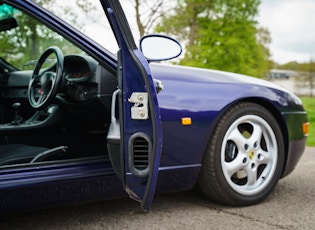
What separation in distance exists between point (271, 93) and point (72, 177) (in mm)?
1502

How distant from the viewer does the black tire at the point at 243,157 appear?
2.53 meters

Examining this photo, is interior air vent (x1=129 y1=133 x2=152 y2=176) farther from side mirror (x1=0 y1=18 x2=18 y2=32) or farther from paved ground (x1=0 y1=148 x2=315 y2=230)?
side mirror (x1=0 y1=18 x2=18 y2=32)

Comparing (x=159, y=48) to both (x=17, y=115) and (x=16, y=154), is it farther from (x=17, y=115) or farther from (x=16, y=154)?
(x=17, y=115)

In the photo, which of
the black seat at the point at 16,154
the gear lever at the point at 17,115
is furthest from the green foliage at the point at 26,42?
the black seat at the point at 16,154

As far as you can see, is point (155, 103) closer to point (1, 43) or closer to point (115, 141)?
point (115, 141)

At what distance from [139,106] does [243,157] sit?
3.51 feet

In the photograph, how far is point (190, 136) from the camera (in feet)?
7.88

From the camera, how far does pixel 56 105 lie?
3227 millimetres

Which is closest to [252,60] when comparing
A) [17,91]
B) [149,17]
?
[149,17]

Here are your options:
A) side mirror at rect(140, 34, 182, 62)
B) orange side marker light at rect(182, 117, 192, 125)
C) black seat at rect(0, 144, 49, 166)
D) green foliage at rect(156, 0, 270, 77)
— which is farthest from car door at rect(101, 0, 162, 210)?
green foliage at rect(156, 0, 270, 77)

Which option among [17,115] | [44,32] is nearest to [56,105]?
[17,115]

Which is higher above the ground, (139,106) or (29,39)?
(29,39)

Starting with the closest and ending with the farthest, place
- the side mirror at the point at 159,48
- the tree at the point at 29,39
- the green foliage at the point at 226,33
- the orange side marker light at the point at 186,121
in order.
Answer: the side mirror at the point at 159,48
the orange side marker light at the point at 186,121
the tree at the point at 29,39
the green foliage at the point at 226,33

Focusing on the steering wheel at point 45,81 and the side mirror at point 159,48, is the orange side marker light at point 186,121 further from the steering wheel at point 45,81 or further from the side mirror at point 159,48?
the steering wheel at point 45,81
